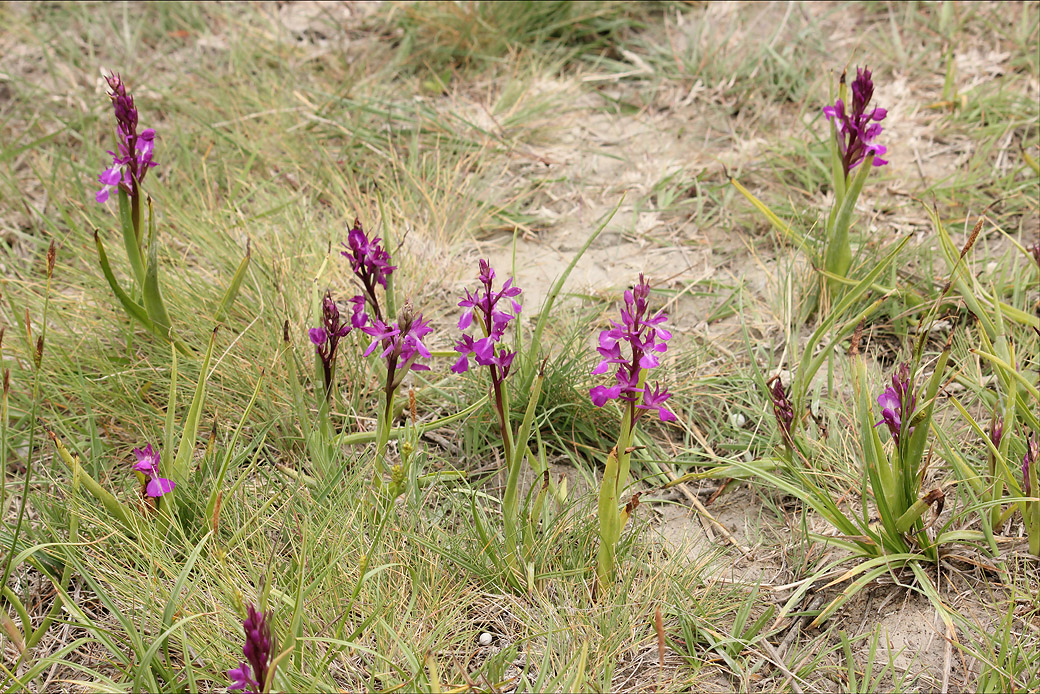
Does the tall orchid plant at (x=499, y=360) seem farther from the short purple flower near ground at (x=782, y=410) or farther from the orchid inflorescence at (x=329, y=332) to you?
the short purple flower near ground at (x=782, y=410)

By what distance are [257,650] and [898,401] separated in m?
1.41

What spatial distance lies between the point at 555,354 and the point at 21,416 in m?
1.54

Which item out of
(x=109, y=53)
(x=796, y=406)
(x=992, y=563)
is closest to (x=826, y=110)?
(x=796, y=406)

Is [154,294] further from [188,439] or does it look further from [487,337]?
[487,337]

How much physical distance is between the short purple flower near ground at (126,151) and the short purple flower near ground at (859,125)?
1.87 meters

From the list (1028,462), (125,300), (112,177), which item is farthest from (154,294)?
(1028,462)

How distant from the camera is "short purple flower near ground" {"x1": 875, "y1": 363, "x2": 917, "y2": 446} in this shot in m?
1.77

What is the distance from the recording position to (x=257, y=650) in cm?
136

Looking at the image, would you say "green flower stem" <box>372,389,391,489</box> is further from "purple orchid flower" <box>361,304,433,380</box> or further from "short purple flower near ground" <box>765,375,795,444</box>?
"short purple flower near ground" <box>765,375,795,444</box>

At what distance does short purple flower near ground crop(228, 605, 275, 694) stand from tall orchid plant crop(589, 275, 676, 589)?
0.73 meters

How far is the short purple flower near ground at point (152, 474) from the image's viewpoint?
1840mm

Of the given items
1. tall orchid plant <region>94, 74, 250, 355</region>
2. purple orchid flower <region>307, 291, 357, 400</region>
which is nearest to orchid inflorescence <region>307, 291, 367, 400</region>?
purple orchid flower <region>307, 291, 357, 400</region>

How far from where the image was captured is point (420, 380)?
246cm

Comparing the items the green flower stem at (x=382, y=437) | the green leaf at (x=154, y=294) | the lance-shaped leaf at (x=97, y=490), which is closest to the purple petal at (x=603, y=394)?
the green flower stem at (x=382, y=437)
